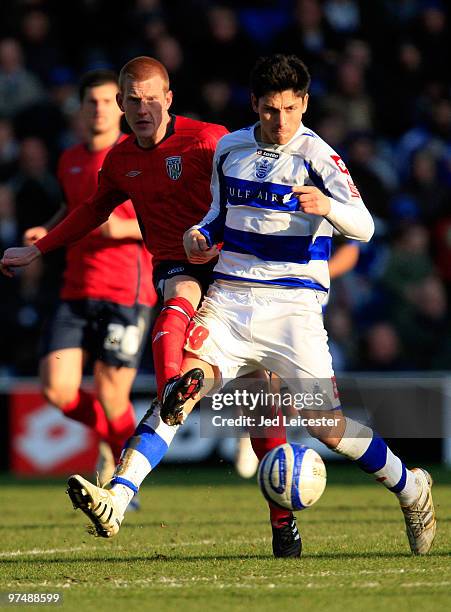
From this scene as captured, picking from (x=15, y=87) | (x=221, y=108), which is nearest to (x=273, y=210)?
(x=221, y=108)

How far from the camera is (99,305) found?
8.93m

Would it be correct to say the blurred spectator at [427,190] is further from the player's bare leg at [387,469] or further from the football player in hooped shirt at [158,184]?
the player's bare leg at [387,469]

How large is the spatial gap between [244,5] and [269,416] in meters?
10.1

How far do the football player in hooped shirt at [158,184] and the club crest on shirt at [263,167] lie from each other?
670mm

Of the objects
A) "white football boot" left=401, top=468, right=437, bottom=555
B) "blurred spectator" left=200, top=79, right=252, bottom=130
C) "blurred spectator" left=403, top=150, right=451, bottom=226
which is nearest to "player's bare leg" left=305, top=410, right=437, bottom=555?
"white football boot" left=401, top=468, right=437, bottom=555

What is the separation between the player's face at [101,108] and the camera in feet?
28.7

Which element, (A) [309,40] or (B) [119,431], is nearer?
(B) [119,431]

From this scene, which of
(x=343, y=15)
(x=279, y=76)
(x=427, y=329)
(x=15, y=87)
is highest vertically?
(x=279, y=76)

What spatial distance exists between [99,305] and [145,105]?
2.50 m

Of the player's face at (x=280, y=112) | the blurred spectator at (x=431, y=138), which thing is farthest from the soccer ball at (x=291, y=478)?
the blurred spectator at (x=431, y=138)

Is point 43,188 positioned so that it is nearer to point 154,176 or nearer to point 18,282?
point 18,282

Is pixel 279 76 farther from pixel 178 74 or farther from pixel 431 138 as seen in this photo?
pixel 431 138

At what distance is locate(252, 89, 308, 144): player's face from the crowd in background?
6257 millimetres

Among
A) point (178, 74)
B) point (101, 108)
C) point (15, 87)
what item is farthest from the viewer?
point (15, 87)
